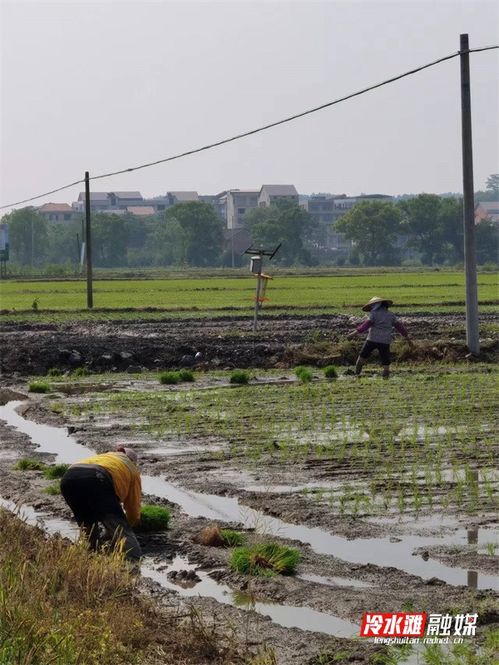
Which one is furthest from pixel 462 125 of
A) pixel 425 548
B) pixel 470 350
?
pixel 425 548

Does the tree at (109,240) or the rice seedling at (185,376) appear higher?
Answer: the tree at (109,240)

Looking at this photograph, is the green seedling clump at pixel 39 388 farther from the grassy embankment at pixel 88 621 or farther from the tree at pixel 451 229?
the tree at pixel 451 229

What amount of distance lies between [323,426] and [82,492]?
749 centimetres

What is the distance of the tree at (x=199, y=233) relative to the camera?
471ft

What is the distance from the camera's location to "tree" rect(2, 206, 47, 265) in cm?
15500

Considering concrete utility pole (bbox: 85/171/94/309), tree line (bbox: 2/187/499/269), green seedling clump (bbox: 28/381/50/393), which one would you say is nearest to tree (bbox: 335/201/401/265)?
tree line (bbox: 2/187/499/269)

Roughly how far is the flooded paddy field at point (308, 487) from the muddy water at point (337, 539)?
0.02m

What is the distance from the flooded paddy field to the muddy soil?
3685 mm

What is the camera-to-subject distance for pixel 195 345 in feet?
96.2

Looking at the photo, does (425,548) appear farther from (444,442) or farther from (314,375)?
(314,375)

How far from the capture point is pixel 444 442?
1562 cm

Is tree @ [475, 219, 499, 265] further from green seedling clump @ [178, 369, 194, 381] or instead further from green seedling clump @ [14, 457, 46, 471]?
green seedling clump @ [14, 457, 46, 471]

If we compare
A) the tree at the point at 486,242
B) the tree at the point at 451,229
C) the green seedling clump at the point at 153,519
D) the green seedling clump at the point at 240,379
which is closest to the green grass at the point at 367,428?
the green seedling clump at the point at 240,379

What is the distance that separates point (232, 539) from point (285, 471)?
3.32m
